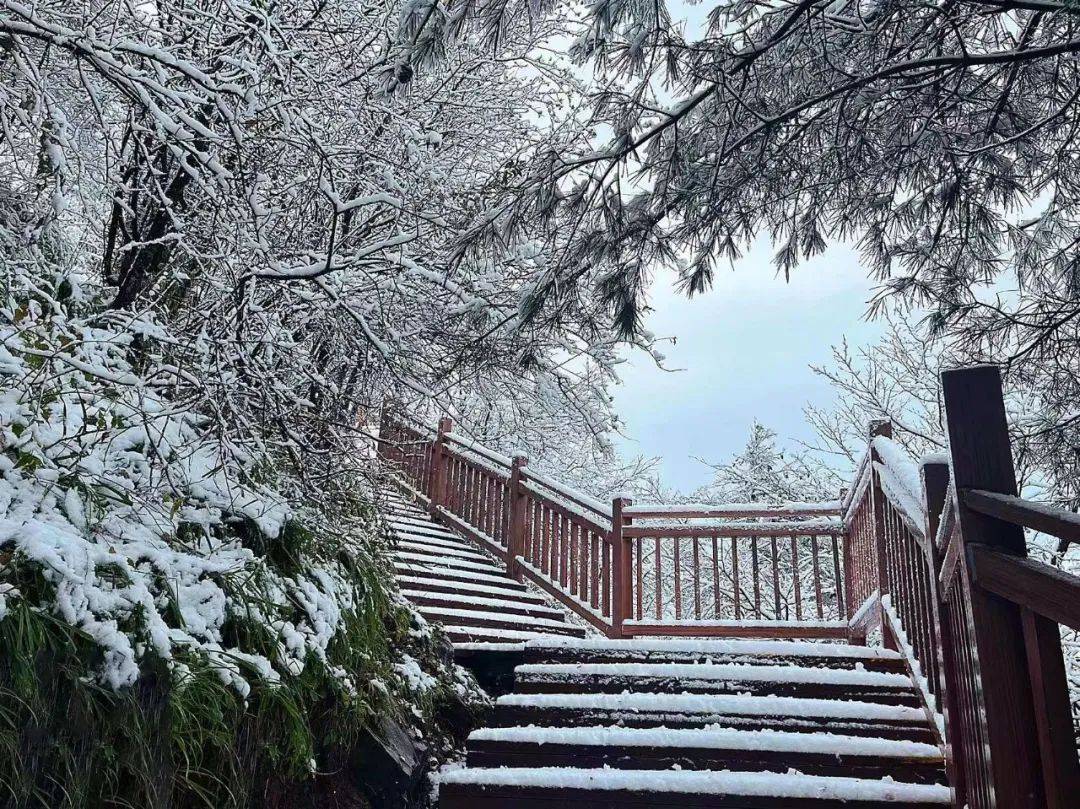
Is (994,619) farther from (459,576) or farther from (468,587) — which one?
(459,576)

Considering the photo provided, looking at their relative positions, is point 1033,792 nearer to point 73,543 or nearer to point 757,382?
point 73,543

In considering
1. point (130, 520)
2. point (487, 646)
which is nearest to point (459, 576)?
point (487, 646)

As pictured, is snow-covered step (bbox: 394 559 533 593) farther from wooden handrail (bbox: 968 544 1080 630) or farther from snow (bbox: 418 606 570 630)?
wooden handrail (bbox: 968 544 1080 630)

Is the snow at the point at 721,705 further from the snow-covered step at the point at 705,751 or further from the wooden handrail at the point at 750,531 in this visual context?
the wooden handrail at the point at 750,531

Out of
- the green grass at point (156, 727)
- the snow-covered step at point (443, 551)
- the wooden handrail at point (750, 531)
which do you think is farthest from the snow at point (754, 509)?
the green grass at point (156, 727)

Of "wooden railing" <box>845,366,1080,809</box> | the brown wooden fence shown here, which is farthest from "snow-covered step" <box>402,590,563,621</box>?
"wooden railing" <box>845,366,1080,809</box>

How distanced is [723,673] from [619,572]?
93.3 inches

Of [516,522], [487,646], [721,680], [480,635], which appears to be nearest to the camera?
[721,680]

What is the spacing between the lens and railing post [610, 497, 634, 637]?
222 inches

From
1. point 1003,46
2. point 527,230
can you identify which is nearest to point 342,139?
point 527,230

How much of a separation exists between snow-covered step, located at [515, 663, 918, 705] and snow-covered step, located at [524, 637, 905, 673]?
0.10 metres

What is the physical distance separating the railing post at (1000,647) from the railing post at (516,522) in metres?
5.14

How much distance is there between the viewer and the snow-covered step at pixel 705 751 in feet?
8.48

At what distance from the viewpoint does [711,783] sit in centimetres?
252
